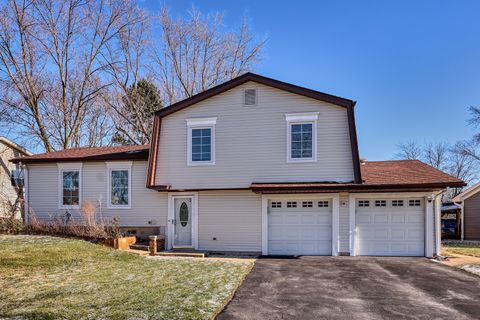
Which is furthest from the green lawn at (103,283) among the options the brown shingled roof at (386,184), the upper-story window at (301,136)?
the upper-story window at (301,136)

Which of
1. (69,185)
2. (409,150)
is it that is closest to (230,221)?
(69,185)

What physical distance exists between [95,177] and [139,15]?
16390mm

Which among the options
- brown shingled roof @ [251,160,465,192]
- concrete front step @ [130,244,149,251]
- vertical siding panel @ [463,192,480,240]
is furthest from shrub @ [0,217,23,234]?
vertical siding panel @ [463,192,480,240]

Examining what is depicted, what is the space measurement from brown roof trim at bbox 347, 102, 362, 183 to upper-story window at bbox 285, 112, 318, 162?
3.99ft

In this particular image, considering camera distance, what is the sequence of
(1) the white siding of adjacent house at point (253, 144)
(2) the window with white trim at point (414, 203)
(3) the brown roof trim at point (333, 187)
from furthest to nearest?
(1) the white siding of adjacent house at point (253, 144) → (2) the window with white trim at point (414, 203) → (3) the brown roof trim at point (333, 187)

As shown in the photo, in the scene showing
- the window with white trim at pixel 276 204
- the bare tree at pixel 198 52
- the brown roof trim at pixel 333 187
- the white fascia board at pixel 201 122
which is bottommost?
the window with white trim at pixel 276 204

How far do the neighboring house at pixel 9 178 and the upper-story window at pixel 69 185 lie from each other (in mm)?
5096

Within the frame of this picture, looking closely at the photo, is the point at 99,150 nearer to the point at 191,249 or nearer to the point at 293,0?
the point at 191,249

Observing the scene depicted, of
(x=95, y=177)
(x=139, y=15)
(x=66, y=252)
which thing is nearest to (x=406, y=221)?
(x=66, y=252)

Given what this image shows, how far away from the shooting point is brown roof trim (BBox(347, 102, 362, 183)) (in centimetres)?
1220

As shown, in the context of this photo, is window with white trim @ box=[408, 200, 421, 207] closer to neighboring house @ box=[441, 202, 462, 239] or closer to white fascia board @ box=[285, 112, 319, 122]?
white fascia board @ box=[285, 112, 319, 122]

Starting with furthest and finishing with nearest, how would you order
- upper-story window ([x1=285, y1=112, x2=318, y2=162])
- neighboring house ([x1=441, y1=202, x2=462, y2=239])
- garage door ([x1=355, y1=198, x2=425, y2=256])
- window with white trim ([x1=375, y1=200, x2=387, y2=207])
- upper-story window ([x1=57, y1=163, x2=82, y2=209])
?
neighboring house ([x1=441, y1=202, x2=462, y2=239]) < upper-story window ([x1=57, y1=163, x2=82, y2=209]) < upper-story window ([x1=285, y1=112, x2=318, y2=162]) < window with white trim ([x1=375, y1=200, x2=387, y2=207]) < garage door ([x1=355, y1=198, x2=425, y2=256])

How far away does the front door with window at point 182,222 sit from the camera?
13773 mm

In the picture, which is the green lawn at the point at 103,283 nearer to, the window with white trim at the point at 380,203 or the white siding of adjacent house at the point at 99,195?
the white siding of adjacent house at the point at 99,195
